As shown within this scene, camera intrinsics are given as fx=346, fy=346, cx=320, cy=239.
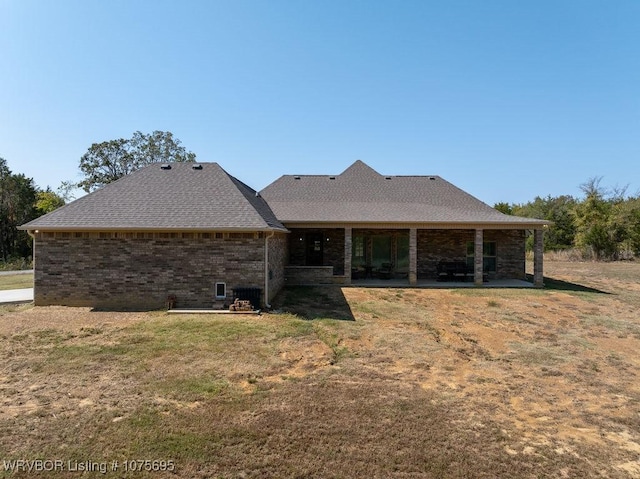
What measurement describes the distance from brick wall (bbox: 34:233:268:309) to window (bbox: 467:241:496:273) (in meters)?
11.7

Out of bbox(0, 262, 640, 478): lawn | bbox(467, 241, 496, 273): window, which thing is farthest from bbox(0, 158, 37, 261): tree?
bbox(467, 241, 496, 273): window

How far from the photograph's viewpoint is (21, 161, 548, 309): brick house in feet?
36.3

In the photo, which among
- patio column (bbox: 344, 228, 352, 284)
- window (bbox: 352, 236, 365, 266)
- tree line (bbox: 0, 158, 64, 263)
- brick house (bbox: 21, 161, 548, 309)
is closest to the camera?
brick house (bbox: 21, 161, 548, 309)

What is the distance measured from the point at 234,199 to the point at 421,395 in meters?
9.33

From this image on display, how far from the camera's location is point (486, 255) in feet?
59.1

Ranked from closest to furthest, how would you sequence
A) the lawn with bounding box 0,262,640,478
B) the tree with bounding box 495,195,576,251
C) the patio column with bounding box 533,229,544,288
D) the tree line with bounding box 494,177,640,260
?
the lawn with bounding box 0,262,640,478, the patio column with bounding box 533,229,544,288, the tree line with bounding box 494,177,640,260, the tree with bounding box 495,195,576,251

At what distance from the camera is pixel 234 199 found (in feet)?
41.0

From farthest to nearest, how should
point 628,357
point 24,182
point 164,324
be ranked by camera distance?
point 24,182, point 164,324, point 628,357

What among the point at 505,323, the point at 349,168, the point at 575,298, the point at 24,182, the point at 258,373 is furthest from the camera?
the point at 24,182

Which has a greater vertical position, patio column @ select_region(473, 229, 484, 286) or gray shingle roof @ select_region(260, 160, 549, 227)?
gray shingle roof @ select_region(260, 160, 549, 227)

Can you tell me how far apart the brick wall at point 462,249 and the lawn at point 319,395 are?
764cm

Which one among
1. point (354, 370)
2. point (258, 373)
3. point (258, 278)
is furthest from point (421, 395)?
point (258, 278)

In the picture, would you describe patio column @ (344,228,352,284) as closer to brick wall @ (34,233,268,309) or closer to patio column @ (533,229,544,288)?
brick wall @ (34,233,268,309)

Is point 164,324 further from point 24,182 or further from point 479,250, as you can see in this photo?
point 24,182
